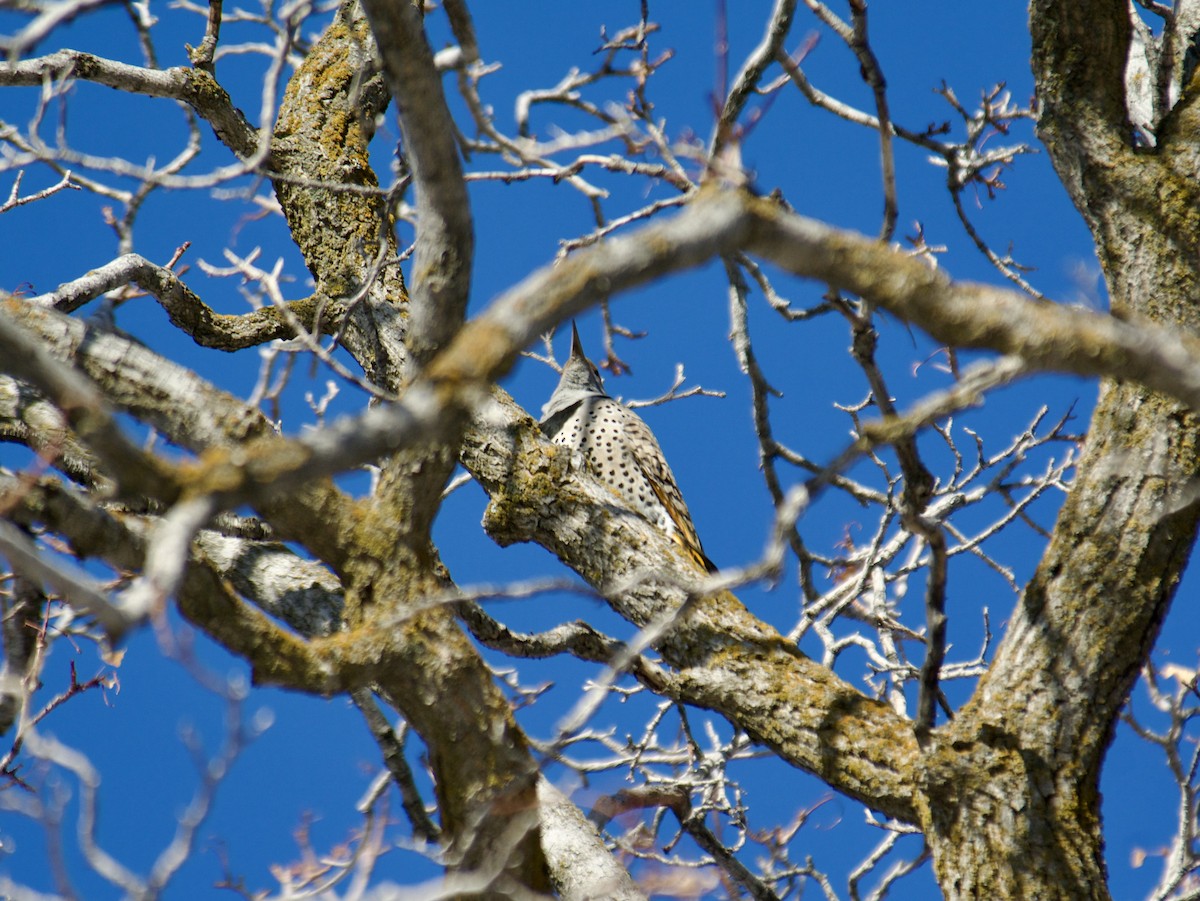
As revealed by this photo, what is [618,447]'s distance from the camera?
7.11 metres

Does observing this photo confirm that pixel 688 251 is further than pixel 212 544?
No

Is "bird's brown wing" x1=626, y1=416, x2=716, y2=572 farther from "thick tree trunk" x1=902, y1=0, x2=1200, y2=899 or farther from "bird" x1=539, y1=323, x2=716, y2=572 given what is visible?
"thick tree trunk" x1=902, y1=0, x2=1200, y2=899

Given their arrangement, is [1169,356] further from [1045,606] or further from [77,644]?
[77,644]

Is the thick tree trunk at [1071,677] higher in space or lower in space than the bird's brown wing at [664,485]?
lower

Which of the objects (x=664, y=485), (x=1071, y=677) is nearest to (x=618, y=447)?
(x=664, y=485)

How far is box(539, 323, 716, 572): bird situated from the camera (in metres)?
6.82

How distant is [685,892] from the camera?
9.85ft

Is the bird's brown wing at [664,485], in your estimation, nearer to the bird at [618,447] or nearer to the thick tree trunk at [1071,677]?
the bird at [618,447]

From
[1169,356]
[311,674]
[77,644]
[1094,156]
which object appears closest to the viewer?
[1169,356]

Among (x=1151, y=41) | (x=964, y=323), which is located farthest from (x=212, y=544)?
(x=1151, y=41)

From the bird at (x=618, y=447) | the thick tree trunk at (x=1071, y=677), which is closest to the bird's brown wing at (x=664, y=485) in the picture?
the bird at (x=618, y=447)

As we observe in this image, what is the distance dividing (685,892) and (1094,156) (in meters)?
2.23

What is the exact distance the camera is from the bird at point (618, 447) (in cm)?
682

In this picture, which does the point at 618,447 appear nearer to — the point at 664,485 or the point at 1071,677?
the point at 664,485
